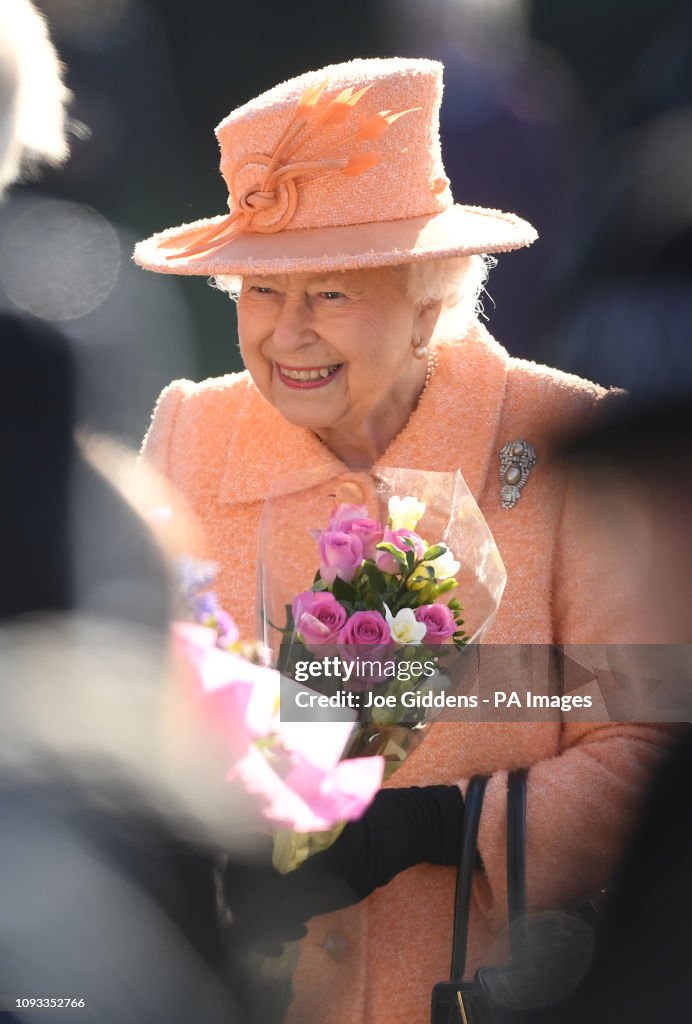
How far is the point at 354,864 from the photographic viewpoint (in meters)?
1.86

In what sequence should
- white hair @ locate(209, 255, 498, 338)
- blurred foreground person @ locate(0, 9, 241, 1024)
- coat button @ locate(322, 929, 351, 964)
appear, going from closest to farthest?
blurred foreground person @ locate(0, 9, 241, 1024) → coat button @ locate(322, 929, 351, 964) → white hair @ locate(209, 255, 498, 338)

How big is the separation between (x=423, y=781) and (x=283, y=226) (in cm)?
107

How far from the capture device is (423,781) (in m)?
2.13

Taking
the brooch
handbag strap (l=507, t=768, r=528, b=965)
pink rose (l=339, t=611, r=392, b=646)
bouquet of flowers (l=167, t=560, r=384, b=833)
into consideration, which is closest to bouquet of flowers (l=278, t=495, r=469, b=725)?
pink rose (l=339, t=611, r=392, b=646)

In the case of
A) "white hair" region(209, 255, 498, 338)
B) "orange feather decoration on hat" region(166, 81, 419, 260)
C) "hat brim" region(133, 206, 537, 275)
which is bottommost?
"white hair" region(209, 255, 498, 338)

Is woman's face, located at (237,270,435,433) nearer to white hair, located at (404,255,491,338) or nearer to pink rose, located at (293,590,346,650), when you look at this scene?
white hair, located at (404,255,491,338)

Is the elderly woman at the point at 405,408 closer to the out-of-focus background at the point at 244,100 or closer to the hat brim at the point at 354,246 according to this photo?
the hat brim at the point at 354,246

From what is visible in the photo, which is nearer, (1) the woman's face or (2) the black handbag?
(2) the black handbag

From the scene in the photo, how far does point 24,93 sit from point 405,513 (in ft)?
2.65

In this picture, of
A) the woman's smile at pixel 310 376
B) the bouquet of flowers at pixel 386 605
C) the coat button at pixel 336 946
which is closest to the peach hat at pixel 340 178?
A: the woman's smile at pixel 310 376

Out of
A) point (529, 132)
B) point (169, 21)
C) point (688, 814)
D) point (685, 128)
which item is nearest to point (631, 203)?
point (685, 128)

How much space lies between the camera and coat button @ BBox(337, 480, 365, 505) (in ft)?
6.25

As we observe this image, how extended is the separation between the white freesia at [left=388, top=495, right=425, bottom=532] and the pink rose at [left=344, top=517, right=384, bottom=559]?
4cm

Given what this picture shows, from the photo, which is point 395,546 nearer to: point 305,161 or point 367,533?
point 367,533
